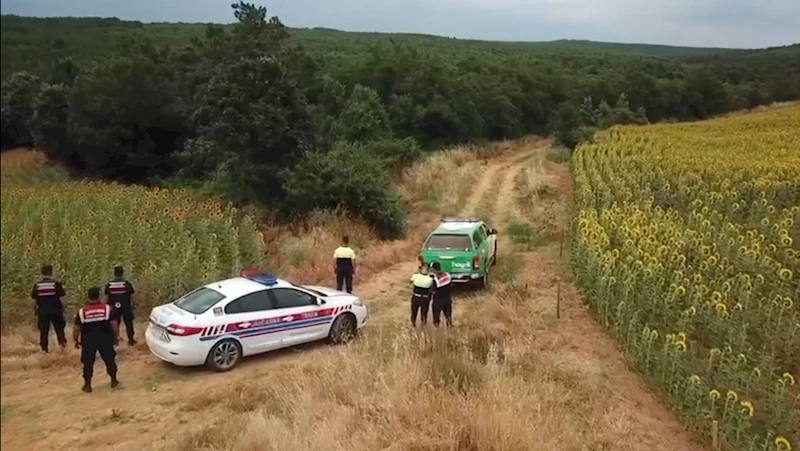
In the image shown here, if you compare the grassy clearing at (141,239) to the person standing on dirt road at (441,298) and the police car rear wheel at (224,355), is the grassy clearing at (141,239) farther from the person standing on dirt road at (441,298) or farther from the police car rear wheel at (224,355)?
the person standing on dirt road at (441,298)

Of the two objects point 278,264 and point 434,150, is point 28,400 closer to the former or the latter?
point 278,264

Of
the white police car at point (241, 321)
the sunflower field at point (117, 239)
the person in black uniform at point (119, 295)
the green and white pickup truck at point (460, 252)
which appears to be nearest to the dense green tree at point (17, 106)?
the sunflower field at point (117, 239)

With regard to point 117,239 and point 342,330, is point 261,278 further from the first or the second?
point 117,239

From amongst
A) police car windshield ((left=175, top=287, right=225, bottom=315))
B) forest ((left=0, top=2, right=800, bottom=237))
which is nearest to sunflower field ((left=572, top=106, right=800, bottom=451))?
forest ((left=0, top=2, right=800, bottom=237))

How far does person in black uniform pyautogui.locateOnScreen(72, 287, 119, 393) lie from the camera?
11.2m

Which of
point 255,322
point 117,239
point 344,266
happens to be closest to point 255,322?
point 255,322

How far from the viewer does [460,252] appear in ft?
60.0

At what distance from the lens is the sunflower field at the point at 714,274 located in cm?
1073

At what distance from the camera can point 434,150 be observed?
4425cm

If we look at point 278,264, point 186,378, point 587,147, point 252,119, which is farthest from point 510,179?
point 186,378

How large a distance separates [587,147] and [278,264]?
23162 millimetres

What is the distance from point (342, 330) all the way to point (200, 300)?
299 centimetres

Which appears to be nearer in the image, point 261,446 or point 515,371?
point 261,446

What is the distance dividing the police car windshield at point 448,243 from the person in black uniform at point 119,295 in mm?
7572
